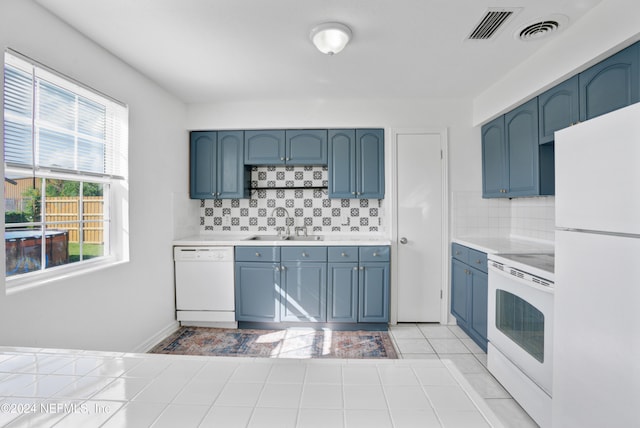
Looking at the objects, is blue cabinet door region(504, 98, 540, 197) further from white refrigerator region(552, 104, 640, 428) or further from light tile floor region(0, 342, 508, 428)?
light tile floor region(0, 342, 508, 428)

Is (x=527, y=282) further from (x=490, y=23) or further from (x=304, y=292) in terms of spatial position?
(x=304, y=292)

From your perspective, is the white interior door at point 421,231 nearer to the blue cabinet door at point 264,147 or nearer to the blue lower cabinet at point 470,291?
the blue lower cabinet at point 470,291

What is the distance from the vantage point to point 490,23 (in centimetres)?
193

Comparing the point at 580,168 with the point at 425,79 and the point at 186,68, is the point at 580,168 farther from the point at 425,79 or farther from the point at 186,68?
the point at 186,68

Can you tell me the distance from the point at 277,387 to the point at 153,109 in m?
2.90

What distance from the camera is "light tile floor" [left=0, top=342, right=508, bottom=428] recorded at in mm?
602

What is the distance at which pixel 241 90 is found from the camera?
3.04m

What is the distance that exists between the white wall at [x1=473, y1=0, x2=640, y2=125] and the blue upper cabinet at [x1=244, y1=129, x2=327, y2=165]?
5.73 ft

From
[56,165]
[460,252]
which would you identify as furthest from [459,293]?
[56,165]

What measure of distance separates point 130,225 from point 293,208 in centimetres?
169

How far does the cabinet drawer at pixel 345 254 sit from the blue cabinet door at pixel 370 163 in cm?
62

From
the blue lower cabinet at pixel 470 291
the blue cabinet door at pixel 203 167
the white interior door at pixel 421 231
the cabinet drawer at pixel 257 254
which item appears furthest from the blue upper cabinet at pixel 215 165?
the blue lower cabinet at pixel 470 291

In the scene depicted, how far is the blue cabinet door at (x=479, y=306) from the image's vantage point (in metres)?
2.55

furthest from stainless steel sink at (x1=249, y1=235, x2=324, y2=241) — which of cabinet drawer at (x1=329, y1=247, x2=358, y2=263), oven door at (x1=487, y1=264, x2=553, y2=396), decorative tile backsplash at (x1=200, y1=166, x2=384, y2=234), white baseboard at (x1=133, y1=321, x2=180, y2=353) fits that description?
oven door at (x1=487, y1=264, x2=553, y2=396)
